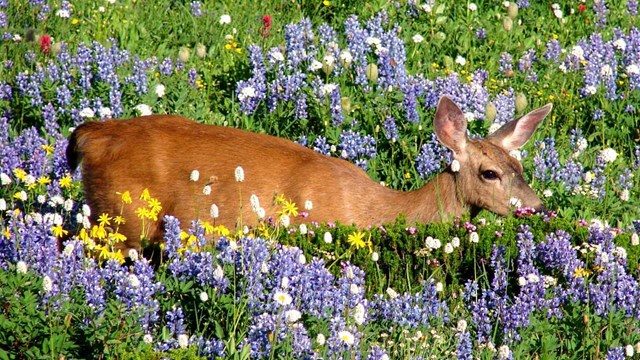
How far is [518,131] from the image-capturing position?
7.48 m

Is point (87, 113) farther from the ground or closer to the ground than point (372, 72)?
closer to the ground

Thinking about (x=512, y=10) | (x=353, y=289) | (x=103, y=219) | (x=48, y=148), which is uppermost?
(x=512, y=10)

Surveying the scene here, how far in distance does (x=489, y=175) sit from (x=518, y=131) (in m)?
0.57

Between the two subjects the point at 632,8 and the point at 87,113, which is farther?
the point at 632,8

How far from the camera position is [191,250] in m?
5.20

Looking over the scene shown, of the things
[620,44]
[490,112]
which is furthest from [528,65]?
[490,112]

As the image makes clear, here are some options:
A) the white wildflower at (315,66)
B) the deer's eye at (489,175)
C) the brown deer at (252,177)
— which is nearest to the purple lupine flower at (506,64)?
the white wildflower at (315,66)

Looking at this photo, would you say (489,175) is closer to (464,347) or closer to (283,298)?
(464,347)

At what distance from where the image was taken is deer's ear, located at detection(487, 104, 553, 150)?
7434 millimetres

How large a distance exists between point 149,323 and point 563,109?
4.86 meters

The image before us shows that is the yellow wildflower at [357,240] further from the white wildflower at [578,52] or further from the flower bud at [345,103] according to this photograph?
the white wildflower at [578,52]

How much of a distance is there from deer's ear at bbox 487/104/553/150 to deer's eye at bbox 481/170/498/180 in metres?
0.42

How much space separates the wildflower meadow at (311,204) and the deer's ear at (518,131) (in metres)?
0.40

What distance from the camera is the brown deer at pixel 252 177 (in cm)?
682
